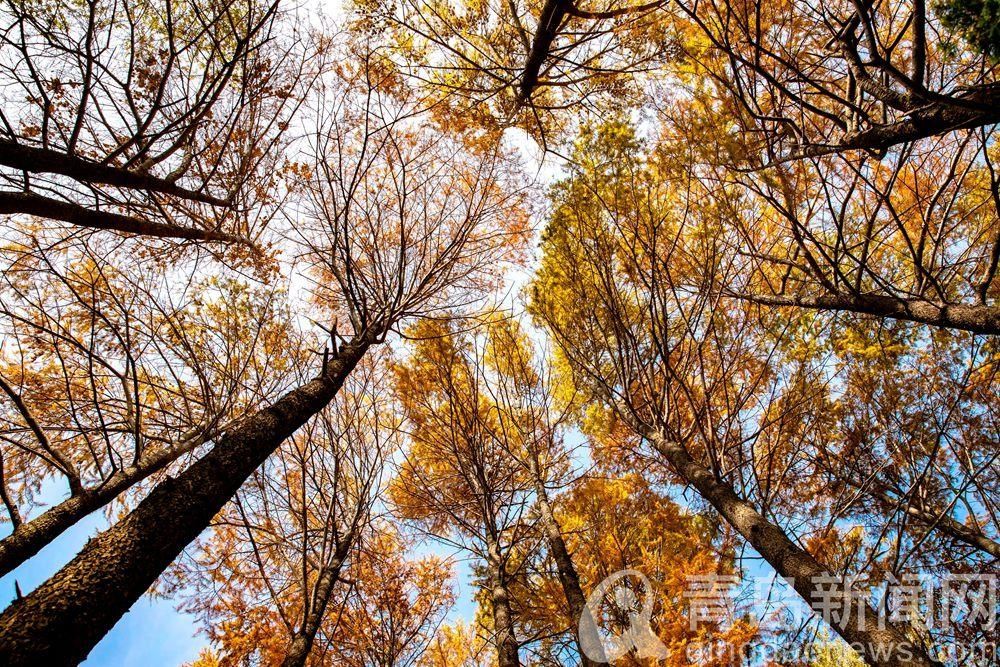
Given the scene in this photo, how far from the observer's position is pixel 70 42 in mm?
3148

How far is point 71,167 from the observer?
2.76 m

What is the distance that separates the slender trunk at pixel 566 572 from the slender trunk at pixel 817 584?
159 centimetres

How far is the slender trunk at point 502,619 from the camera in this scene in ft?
11.8

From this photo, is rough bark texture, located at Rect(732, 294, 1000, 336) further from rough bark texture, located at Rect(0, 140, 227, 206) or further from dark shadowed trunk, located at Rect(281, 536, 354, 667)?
rough bark texture, located at Rect(0, 140, 227, 206)

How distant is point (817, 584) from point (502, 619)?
252cm

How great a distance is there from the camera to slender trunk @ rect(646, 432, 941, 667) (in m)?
1.91

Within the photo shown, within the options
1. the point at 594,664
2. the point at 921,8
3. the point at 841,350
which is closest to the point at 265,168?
the point at 921,8

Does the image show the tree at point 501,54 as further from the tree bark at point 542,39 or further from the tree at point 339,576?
the tree at point 339,576

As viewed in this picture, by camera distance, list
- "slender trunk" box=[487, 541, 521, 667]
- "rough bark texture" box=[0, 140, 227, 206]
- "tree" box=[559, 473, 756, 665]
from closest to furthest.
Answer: "rough bark texture" box=[0, 140, 227, 206] → "slender trunk" box=[487, 541, 521, 667] → "tree" box=[559, 473, 756, 665]

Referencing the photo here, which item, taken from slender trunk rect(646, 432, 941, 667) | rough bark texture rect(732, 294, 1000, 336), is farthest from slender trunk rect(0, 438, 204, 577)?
rough bark texture rect(732, 294, 1000, 336)

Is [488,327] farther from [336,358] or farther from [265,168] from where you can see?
[265,168]

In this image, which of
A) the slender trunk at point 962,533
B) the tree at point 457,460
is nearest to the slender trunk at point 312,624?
the tree at point 457,460

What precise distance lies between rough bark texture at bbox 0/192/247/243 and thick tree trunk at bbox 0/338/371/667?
212 centimetres

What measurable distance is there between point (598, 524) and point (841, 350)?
3.69m
